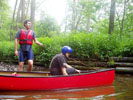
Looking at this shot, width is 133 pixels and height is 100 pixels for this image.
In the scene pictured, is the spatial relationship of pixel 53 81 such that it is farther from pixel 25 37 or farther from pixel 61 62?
pixel 25 37

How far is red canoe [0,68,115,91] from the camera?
180 inches

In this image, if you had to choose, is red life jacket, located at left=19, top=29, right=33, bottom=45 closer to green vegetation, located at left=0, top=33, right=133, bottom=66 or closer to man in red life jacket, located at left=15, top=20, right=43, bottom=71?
man in red life jacket, located at left=15, top=20, right=43, bottom=71

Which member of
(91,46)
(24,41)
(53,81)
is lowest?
(53,81)

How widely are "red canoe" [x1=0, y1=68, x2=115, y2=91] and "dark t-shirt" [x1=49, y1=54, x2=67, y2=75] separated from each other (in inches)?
15.5

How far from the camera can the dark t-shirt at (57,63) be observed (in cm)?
503

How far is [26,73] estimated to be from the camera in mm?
5977

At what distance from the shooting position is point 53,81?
4.88 metres

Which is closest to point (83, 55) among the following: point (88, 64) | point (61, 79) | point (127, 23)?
point (88, 64)

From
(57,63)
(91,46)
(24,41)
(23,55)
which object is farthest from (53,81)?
(91,46)

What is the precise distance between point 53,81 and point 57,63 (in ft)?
1.99

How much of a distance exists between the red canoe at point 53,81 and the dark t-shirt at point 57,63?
15.5 inches

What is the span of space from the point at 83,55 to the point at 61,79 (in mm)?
4532

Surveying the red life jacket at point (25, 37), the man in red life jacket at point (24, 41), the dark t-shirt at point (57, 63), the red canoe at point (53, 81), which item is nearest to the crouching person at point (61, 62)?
the dark t-shirt at point (57, 63)

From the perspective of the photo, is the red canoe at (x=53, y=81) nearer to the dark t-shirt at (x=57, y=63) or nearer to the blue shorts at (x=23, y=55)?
the dark t-shirt at (x=57, y=63)
